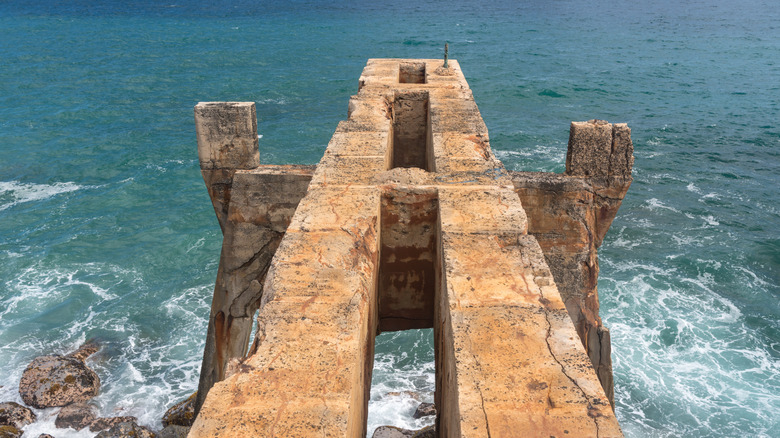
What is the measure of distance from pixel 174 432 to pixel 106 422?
1.45 m

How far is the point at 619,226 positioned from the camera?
1738 centimetres

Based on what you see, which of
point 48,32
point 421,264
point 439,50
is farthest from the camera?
point 48,32

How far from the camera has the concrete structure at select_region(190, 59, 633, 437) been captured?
349cm

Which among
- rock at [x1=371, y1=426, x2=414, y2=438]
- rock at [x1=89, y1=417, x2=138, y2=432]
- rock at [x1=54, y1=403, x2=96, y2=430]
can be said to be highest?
rock at [x1=371, y1=426, x2=414, y2=438]

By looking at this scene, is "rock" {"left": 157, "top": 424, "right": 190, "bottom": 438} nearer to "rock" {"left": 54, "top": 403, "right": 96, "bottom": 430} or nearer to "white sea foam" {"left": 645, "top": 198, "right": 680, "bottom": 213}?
"rock" {"left": 54, "top": 403, "right": 96, "bottom": 430}

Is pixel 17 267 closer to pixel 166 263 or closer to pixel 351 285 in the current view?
pixel 166 263

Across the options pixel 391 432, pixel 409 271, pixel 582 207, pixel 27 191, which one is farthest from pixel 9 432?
pixel 27 191

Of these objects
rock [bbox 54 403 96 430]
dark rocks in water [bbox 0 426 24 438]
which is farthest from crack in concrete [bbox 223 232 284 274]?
dark rocks in water [bbox 0 426 24 438]

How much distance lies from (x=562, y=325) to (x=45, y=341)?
12802 millimetres

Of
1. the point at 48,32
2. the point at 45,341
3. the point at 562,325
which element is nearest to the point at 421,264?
the point at 562,325

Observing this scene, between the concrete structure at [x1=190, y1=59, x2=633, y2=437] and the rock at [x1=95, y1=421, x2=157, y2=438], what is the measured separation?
114 inches

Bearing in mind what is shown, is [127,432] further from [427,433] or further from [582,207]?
→ [582,207]

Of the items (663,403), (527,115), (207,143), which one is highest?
(207,143)

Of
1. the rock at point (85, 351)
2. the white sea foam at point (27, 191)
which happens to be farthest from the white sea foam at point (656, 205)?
the white sea foam at point (27, 191)
